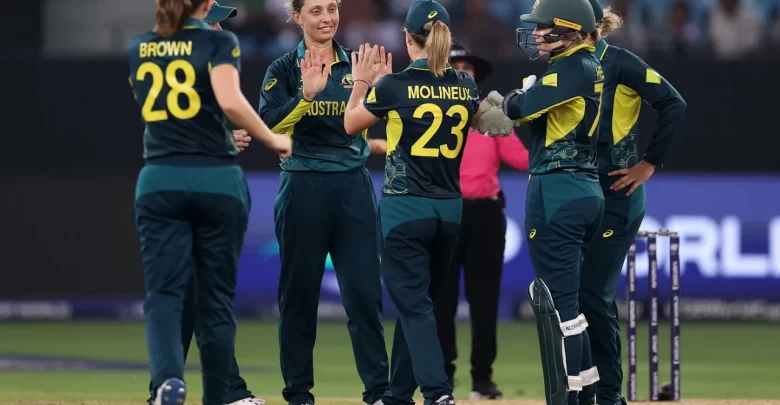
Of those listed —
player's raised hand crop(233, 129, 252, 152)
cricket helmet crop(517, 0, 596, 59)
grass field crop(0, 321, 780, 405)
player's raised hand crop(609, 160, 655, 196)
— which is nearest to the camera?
cricket helmet crop(517, 0, 596, 59)

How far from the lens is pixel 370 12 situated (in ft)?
48.1

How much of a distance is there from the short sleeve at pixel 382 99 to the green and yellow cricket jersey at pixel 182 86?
79cm

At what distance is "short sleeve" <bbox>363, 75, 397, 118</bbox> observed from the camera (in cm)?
609

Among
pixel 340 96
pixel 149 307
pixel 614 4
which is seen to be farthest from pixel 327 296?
pixel 149 307

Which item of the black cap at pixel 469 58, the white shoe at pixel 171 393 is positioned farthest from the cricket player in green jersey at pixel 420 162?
the black cap at pixel 469 58

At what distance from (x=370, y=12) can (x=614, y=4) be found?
2638 mm

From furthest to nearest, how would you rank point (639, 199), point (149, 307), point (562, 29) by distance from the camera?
point (639, 199)
point (562, 29)
point (149, 307)

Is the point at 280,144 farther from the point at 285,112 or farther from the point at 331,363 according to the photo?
the point at 331,363

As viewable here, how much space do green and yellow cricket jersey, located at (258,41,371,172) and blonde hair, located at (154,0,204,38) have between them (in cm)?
104

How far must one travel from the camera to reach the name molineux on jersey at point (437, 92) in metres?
6.10

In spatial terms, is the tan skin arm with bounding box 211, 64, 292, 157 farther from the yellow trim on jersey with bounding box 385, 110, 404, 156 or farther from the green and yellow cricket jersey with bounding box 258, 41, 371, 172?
the green and yellow cricket jersey with bounding box 258, 41, 371, 172

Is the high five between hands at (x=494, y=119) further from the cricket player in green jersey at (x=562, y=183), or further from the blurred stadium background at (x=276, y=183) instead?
the blurred stadium background at (x=276, y=183)

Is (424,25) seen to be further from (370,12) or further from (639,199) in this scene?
(370,12)

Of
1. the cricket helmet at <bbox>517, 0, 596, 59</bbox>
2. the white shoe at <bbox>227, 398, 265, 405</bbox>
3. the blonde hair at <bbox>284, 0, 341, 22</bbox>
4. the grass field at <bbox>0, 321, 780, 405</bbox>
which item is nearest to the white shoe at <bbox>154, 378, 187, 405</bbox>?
the white shoe at <bbox>227, 398, 265, 405</bbox>
